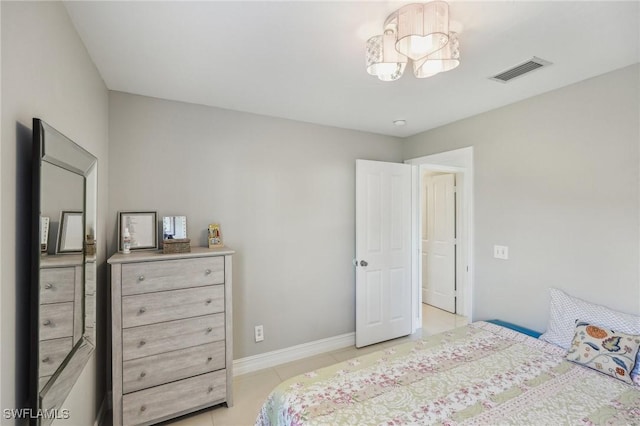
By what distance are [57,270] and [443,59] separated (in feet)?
5.98

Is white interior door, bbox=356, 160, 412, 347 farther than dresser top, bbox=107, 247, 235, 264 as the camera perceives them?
Yes

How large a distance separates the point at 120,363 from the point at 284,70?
2186 millimetres

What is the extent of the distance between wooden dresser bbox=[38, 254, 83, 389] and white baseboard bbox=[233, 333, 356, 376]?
172cm

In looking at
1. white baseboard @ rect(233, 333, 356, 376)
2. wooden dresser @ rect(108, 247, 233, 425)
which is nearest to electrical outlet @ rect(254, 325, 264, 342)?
white baseboard @ rect(233, 333, 356, 376)

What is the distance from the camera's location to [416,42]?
1381 millimetres

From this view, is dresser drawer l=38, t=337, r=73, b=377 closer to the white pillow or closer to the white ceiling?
the white ceiling

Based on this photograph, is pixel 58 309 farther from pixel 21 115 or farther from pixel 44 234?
pixel 21 115

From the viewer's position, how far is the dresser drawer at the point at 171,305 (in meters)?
1.99

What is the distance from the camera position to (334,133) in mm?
3268

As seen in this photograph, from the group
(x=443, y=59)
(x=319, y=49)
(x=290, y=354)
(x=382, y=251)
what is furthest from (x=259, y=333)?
(x=443, y=59)

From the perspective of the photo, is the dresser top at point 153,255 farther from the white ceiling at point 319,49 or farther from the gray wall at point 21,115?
the white ceiling at point 319,49

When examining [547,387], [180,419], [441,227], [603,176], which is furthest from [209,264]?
[441,227]

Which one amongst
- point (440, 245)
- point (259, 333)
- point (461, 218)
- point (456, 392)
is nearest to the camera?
point (456, 392)

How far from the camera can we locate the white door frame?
2910mm
